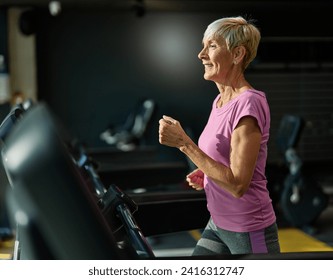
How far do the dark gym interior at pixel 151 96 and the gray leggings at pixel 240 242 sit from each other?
0.13 m

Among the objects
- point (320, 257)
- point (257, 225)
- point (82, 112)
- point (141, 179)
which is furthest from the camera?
point (82, 112)

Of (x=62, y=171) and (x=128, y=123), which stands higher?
(x=62, y=171)

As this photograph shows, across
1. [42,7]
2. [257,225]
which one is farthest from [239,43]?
[42,7]

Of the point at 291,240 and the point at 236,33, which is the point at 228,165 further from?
the point at 291,240

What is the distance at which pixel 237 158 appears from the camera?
41.8 inches

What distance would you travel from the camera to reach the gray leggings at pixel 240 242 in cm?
117

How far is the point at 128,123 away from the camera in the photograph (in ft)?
19.4

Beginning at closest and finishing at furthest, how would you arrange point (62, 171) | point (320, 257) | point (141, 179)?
point (62, 171) → point (320, 257) → point (141, 179)

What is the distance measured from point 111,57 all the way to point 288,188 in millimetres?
2576

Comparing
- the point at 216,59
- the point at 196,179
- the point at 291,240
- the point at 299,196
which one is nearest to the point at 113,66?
the point at 299,196

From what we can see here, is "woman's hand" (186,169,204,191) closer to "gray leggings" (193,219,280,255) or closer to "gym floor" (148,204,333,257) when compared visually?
"gray leggings" (193,219,280,255)

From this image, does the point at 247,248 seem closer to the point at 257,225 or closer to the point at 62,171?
the point at 257,225

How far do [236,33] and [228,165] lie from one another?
0.84 ft

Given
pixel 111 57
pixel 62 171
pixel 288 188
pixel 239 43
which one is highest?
pixel 239 43
